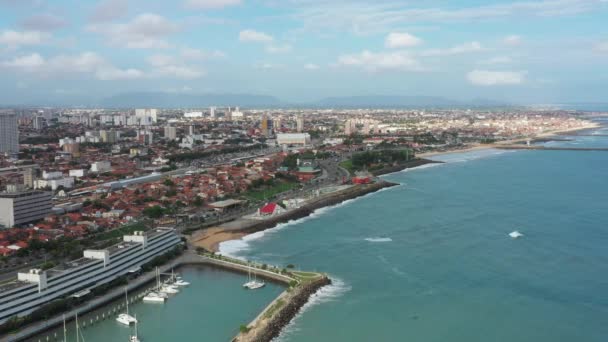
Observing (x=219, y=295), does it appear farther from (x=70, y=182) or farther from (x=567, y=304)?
(x=70, y=182)

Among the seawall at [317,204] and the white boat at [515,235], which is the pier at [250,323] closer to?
the seawall at [317,204]

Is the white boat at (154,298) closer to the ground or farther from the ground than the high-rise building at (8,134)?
closer to the ground

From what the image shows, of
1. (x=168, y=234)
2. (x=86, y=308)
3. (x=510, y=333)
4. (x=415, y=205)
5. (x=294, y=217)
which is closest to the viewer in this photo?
(x=510, y=333)

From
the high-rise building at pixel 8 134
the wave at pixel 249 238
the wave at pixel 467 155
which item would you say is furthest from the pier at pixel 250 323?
the high-rise building at pixel 8 134

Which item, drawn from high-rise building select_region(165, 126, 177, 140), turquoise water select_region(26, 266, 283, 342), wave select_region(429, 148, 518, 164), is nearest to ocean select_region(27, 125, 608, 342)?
turquoise water select_region(26, 266, 283, 342)

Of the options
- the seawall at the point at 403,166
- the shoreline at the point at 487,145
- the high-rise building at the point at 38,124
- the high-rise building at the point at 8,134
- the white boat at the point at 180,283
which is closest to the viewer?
the white boat at the point at 180,283

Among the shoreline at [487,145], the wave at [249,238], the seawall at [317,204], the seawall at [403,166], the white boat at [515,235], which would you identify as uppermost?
the shoreline at [487,145]

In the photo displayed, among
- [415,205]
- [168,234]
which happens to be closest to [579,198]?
[415,205]
